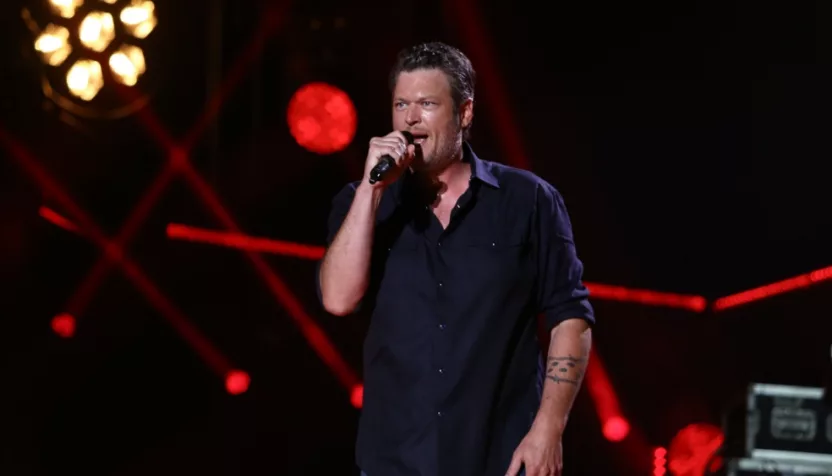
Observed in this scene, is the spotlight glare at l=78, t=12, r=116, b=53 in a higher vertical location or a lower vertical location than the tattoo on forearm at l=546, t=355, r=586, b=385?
higher

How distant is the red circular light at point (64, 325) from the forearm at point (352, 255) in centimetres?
315

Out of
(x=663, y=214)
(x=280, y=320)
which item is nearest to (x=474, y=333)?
(x=663, y=214)

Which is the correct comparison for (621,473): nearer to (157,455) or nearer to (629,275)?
(629,275)

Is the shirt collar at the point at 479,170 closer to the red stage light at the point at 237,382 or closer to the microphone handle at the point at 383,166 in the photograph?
A: the microphone handle at the point at 383,166

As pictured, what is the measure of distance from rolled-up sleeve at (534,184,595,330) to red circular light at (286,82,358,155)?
9.18ft

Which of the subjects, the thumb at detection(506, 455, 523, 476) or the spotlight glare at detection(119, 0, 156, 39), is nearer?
the thumb at detection(506, 455, 523, 476)

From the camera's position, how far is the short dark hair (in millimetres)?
2357

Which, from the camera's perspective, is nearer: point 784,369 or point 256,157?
point 784,369

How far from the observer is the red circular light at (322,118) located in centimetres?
502

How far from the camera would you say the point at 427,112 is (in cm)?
233

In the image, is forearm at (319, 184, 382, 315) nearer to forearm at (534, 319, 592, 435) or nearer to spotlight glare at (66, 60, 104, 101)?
forearm at (534, 319, 592, 435)

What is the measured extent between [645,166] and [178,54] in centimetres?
233

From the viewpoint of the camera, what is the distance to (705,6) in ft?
14.6

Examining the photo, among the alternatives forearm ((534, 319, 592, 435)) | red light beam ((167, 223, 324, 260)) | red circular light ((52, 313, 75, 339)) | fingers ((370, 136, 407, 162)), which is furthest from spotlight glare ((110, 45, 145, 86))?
forearm ((534, 319, 592, 435))
